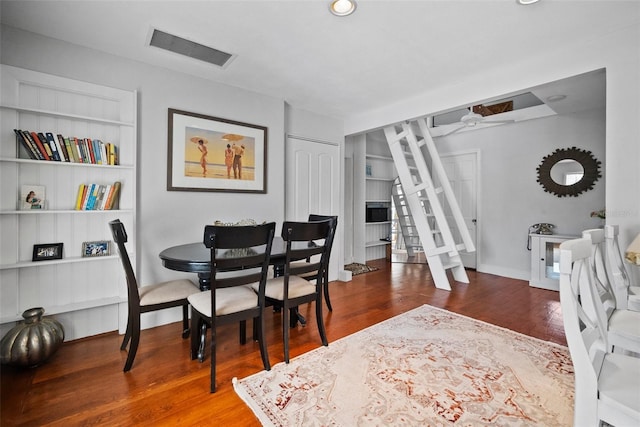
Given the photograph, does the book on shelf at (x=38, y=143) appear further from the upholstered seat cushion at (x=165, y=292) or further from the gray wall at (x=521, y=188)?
the gray wall at (x=521, y=188)

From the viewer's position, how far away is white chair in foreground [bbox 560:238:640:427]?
1001 mm

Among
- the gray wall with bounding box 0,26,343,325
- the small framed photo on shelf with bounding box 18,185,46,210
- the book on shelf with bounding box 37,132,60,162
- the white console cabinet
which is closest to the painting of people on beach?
the gray wall with bounding box 0,26,343,325

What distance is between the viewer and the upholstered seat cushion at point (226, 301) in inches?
77.5

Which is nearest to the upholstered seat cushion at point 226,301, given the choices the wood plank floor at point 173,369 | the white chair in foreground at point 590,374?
the wood plank floor at point 173,369

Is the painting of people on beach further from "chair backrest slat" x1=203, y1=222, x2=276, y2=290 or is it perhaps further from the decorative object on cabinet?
the decorative object on cabinet

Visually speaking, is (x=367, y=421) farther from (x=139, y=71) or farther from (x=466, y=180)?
(x=466, y=180)

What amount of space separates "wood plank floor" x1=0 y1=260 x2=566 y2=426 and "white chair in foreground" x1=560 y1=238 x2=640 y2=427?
144 cm

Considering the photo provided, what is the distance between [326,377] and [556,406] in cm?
131

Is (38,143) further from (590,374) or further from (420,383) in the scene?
(590,374)

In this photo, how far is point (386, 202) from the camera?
20.9ft

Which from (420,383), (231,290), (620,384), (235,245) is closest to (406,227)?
(420,383)

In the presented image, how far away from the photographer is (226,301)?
2021 millimetres

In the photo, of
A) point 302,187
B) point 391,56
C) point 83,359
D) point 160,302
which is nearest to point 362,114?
point 302,187

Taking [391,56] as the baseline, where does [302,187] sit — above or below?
below
